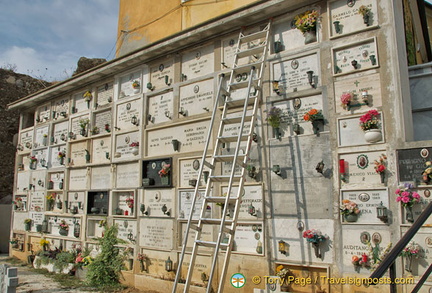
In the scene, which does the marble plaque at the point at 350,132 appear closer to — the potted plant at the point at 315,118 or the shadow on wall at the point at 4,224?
the potted plant at the point at 315,118

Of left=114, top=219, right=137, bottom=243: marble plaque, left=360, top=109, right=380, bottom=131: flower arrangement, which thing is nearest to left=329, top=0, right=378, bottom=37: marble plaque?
left=360, top=109, right=380, bottom=131: flower arrangement

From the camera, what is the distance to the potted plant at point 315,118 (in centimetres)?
602

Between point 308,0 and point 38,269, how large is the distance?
31.3 feet

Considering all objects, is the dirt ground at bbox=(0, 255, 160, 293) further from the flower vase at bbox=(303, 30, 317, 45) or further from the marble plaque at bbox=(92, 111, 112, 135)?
the flower vase at bbox=(303, 30, 317, 45)

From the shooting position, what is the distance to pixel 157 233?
801 cm

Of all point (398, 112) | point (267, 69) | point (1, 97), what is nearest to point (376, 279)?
point (398, 112)

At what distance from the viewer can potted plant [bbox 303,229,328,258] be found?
568cm

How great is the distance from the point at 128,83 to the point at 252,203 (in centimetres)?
485

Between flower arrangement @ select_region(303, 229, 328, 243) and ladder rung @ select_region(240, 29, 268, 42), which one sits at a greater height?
ladder rung @ select_region(240, 29, 268, 42)

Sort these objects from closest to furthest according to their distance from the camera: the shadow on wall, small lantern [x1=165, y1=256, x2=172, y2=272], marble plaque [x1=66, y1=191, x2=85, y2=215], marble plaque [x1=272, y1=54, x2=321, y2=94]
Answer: marble plaque [x1=272, y1=54, x2=321, y2=94] < small lantern [x1=165, y1=256, x2=172, y2=272] < marble plaque [x1=66, y1=191, x2=85, y2=215] < the shadow on wall

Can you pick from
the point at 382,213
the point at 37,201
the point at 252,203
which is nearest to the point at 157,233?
the point at 252,203

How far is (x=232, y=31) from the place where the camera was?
7.55 meters

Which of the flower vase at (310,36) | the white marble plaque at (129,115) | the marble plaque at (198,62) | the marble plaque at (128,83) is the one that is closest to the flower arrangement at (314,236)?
the flower vase at (310,36)

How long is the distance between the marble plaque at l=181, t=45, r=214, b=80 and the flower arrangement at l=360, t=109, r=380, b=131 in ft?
11.0
